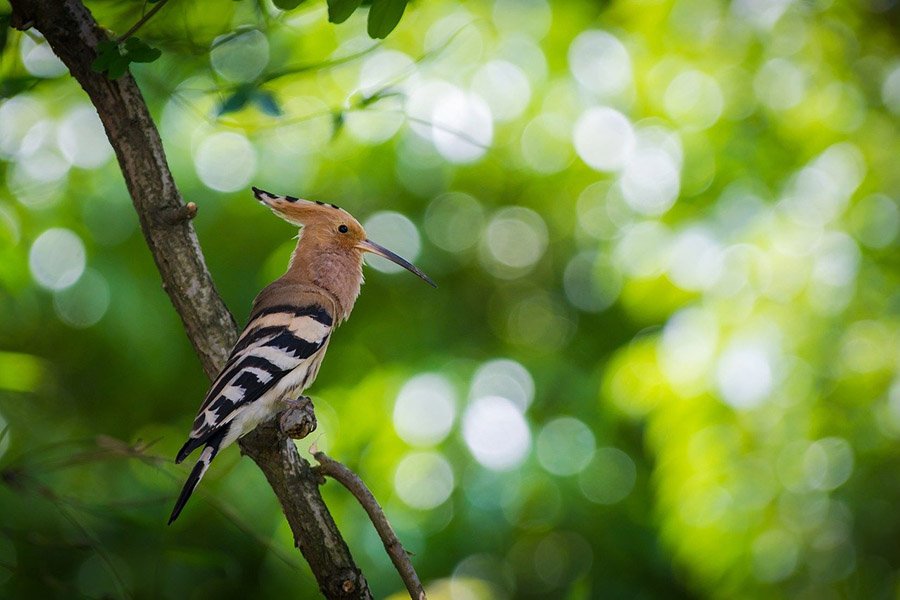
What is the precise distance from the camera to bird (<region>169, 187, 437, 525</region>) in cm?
125

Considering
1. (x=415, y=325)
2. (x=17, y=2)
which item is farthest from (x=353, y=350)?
(x=17, y=2)

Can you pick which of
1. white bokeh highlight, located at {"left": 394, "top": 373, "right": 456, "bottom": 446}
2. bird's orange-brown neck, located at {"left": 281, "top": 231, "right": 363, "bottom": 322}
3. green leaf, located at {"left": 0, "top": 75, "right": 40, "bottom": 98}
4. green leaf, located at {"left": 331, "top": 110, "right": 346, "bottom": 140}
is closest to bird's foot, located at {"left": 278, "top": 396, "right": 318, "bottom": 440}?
bird's orange-brown neck, located at {"left": 281, "top": 231, "right": 363, "bottom": 322}

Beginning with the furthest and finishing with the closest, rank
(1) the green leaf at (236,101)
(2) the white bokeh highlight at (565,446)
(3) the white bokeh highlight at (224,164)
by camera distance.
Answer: (3) the white bokeh highlight at (224,164)
(2) the white bokeh highlight at (565,446)
(1) the green leaf at (236,101)

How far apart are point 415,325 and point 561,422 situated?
605mm

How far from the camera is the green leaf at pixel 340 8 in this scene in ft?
3.59

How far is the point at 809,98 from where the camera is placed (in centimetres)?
296

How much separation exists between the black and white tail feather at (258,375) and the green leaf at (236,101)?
27 centimetres

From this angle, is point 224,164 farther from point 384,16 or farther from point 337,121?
point 384,16

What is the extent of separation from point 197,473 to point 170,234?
11.6 inches

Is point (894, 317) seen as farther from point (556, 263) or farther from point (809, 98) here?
point (556, 263)

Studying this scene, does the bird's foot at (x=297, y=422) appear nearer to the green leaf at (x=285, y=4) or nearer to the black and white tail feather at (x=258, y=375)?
the black and white tail feather at (x=258, y=375)

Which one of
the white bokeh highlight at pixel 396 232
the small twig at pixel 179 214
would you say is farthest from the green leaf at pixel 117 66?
the white bokeh highlight at pixel 396 232

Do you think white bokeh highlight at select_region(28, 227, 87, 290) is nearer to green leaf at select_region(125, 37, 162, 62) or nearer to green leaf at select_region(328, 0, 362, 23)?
green leaf at select_region(125, 37, 162, 62)

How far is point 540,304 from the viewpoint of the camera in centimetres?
332
